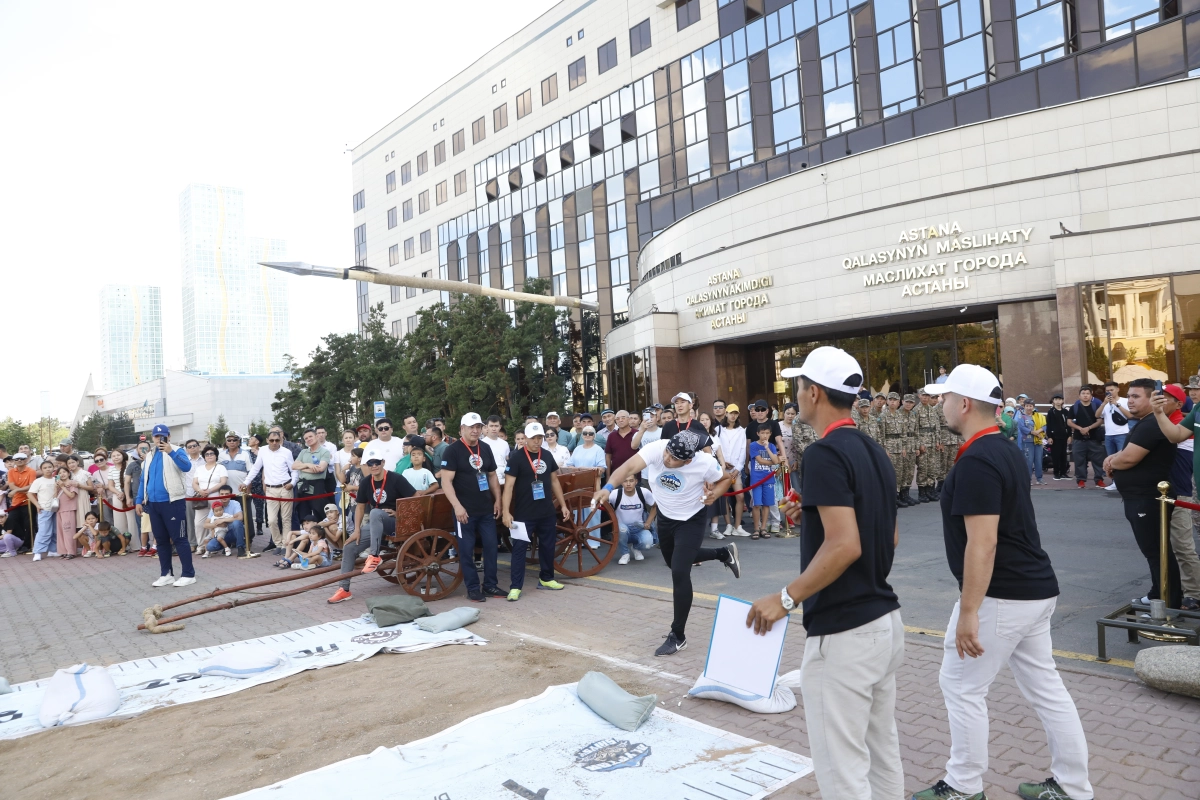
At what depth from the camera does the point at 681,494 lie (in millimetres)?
6172

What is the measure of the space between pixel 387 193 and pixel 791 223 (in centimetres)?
4650

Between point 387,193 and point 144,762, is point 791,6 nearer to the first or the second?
point 144,762

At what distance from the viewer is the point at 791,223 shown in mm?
25250

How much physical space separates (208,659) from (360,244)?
65.6m

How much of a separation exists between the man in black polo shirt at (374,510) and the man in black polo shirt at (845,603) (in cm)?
683

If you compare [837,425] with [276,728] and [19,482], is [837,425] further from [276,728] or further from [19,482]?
[19,482]

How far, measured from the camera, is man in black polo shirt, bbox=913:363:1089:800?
10.4ft

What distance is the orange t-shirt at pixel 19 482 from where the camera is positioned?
16.0 meters

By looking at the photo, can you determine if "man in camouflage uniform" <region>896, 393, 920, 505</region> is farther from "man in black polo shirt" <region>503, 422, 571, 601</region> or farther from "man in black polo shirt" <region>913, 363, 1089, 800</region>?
"man in black polo shirt" <region>913, 363, 1089, 800</region>

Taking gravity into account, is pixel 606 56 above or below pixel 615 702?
above

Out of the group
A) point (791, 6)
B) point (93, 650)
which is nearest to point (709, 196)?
point (791, 6)

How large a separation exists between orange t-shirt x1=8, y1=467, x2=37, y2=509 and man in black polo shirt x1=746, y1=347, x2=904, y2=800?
18.0 meters

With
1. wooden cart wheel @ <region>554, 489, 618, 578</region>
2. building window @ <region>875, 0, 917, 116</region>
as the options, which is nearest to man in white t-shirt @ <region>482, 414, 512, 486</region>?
wooden cart wheel @ <region>554, 489, 618, 578</region>

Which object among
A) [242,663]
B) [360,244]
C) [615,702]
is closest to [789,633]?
[615,702]
